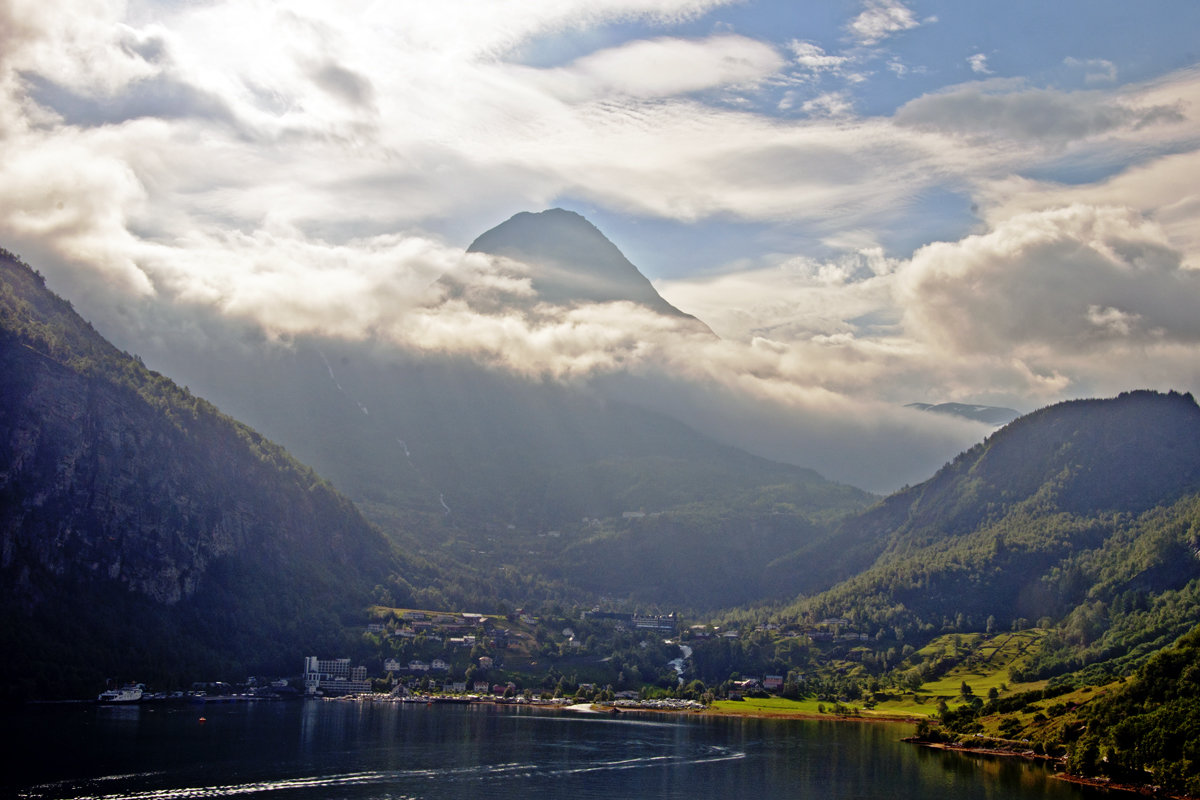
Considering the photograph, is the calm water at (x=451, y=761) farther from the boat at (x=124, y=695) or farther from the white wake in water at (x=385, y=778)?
the boat at (x=124, y=695)

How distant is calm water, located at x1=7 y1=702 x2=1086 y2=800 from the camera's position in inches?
3787

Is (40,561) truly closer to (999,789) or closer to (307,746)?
(307,746)

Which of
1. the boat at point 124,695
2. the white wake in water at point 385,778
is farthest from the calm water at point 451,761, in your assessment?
the boat at point 124,695

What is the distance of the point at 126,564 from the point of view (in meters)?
188

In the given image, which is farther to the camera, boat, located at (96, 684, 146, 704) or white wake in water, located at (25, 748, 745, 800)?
boat, located at (96, 684, 146, 704)

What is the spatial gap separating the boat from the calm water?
7460 mm

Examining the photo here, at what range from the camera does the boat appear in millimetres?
156000

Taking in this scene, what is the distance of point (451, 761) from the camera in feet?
383

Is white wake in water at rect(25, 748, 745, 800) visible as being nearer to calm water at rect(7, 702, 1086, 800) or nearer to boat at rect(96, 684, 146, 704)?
calm water at rect(7, 702, 1086, 800)

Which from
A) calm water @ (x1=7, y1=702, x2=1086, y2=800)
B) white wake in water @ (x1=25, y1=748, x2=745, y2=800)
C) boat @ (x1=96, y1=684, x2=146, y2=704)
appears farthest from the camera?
boat @ (x1=96, y1=684, x2=146, y2=704)

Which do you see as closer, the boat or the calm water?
the calm water

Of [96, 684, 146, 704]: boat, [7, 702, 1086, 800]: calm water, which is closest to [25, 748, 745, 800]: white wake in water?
[7, 702, 1086, 800]: calm water

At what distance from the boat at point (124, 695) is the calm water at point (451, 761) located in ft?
24.5

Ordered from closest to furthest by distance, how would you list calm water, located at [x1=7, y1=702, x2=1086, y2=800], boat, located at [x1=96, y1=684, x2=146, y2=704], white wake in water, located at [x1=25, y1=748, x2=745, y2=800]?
1. white wake in water, located at [x1=25, y1=748, x2=745, y2=800]
2. calm water, located at [x1=7, y1=702, x2=1086, y2=800]
3. boat, located at [x1=96, y1=684, x2=146, y2=704]
